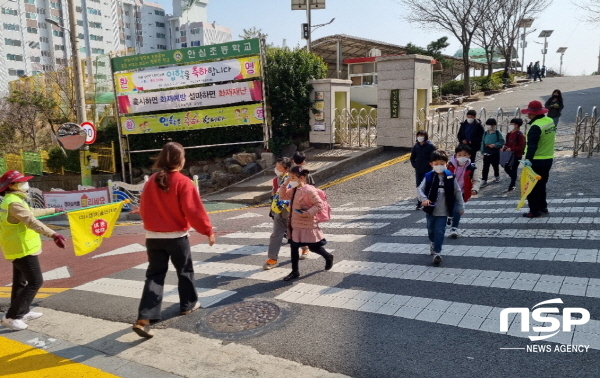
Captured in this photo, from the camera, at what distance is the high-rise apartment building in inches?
2717

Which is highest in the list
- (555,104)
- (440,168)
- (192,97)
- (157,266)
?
(192,97)

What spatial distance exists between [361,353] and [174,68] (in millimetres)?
15282

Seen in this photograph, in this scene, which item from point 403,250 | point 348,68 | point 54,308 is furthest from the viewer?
point 348,68

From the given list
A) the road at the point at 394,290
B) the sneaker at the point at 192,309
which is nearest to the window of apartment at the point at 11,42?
Result: the road at the point at 394,290

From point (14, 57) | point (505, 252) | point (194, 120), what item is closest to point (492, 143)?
point (505, 252)

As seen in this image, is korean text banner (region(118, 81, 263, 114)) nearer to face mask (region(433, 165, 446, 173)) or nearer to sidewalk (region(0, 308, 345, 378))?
face mask (region(433, 165, 446, 173))

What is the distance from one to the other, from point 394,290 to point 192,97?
45.1 feet

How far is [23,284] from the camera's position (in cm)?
521

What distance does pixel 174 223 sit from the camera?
454 cm

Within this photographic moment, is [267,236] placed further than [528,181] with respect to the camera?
Yes

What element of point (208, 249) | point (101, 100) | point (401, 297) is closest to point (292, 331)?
point (401, 297)

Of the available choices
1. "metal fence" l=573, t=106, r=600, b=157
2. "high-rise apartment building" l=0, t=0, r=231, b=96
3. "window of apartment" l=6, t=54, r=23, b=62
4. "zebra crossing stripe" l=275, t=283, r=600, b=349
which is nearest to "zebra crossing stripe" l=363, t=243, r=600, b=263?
"zebra crossing stripe" l=275, t=283, r=600, b=349

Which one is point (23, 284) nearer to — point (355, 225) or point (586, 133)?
point (355, 225)

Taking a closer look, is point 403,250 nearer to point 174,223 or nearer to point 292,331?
point 292,331
